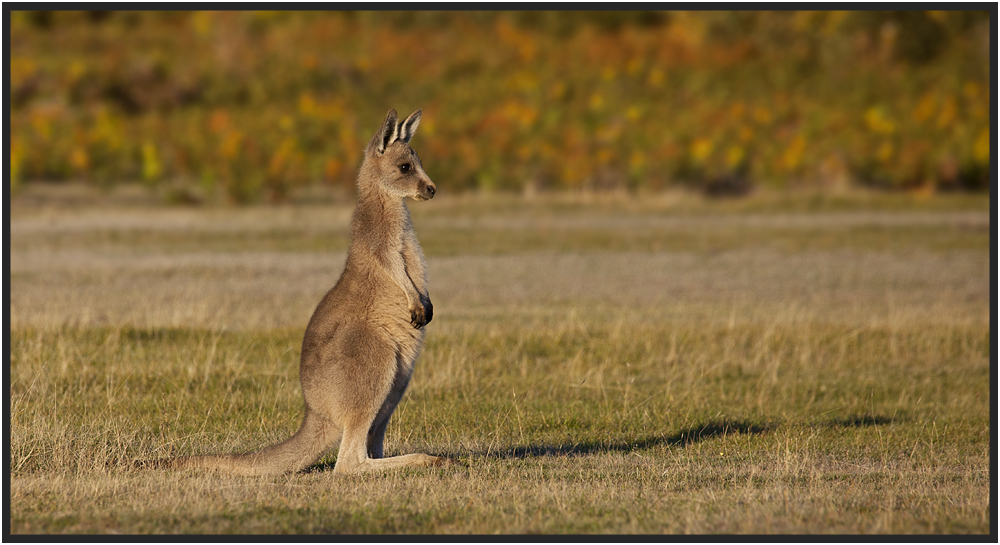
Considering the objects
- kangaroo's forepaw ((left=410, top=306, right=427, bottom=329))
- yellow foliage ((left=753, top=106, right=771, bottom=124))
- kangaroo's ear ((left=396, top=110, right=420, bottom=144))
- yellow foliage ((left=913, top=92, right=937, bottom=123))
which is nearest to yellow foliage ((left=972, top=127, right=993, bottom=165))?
yellow foliage ((left=913, top=92, right=937, bottom=123))

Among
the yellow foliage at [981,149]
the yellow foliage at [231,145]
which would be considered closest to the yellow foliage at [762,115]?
the yellow foliage at [981,149]

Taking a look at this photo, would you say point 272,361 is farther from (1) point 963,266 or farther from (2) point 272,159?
(2) point 272,159

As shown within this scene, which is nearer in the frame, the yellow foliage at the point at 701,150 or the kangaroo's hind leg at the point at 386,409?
the kangaroo's hind leg at the point at 386,409

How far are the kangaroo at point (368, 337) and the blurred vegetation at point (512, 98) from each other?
70.2 ft

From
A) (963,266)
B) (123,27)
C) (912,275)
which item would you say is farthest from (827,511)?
(123,27)

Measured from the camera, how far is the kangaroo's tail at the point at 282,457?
286 inches

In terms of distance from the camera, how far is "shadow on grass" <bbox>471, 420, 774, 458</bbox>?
8.50m

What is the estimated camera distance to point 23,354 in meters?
11.4

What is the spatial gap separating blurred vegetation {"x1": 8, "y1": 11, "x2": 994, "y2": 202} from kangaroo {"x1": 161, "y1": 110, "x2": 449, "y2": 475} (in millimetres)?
21392

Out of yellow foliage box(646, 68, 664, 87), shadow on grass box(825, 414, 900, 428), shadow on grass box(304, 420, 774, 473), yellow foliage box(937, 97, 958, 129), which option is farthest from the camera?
yellow foliage box(646, 68, 664, 87)

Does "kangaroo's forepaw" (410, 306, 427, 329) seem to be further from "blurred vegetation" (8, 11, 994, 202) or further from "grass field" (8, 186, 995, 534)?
"blurred vegetation" (8, 11, 994, 202)

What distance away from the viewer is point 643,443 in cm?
909

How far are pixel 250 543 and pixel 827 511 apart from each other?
3038mm

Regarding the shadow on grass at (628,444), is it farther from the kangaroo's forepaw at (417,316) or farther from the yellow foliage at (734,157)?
the yellow foliage at (734,157)
